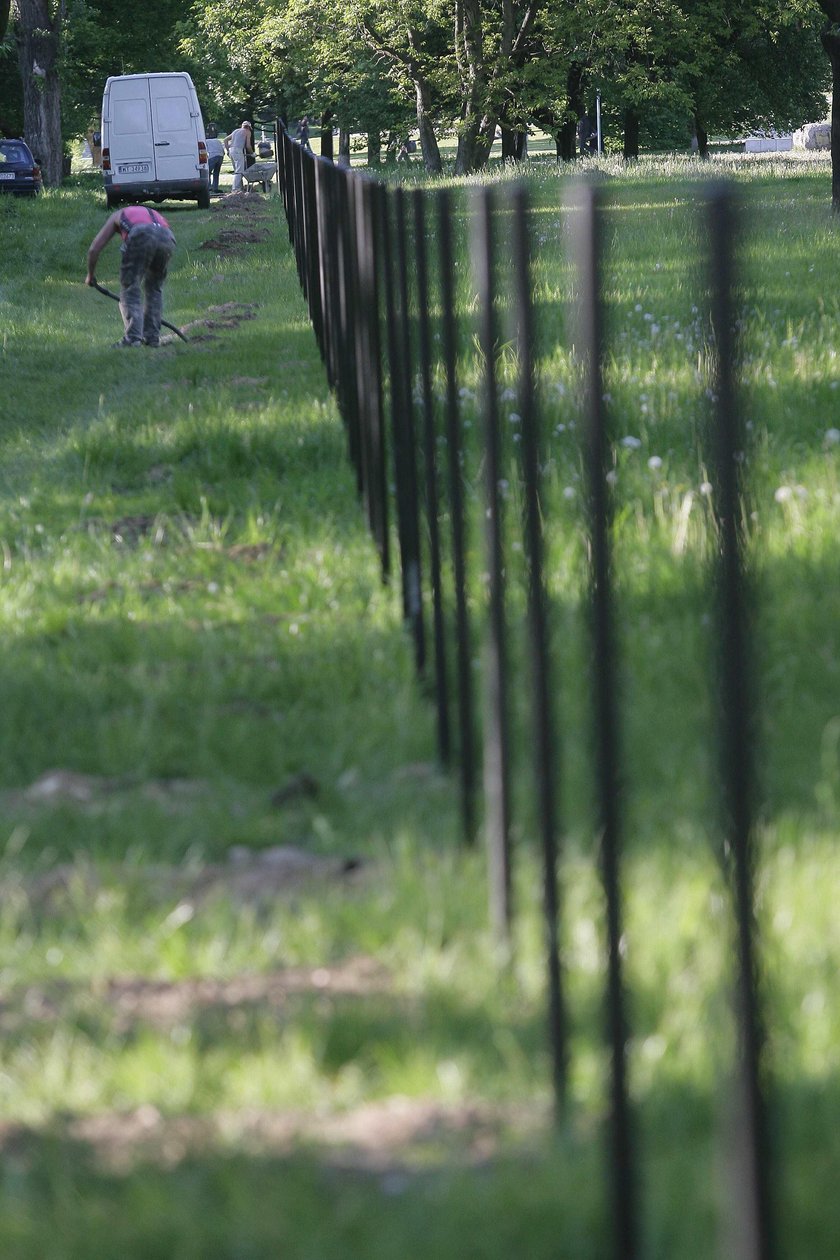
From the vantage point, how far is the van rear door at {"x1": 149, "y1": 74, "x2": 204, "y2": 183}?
3206 centimetres

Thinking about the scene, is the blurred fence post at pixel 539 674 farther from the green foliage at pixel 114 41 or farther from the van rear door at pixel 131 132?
the green foliage at pixel 114 41

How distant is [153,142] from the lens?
32219mm

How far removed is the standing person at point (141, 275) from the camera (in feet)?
44.1

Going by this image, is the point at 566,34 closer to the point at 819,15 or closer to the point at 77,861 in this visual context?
the point at 819,15

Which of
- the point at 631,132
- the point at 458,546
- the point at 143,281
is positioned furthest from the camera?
the point at 631,132

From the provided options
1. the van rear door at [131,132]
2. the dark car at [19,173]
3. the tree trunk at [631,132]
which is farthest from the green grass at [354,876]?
the tree trunk at [631,132]

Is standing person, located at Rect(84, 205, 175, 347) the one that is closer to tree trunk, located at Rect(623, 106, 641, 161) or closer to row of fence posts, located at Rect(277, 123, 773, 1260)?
row of fence posts, located at Rect(277, 123, 773, 1260)

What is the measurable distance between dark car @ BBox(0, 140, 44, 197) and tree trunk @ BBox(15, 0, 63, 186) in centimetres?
22

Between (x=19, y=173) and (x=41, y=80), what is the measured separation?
227 centimetres

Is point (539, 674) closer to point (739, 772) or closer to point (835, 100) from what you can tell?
point (739, 772)

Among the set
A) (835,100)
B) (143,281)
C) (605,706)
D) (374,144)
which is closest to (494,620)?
(605,706)

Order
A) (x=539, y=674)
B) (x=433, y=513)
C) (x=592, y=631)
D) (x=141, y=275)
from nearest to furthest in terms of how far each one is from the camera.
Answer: (x=539, y=674)
(x=592, y=631)
(x=433, y=513)
(x=141, y=275)

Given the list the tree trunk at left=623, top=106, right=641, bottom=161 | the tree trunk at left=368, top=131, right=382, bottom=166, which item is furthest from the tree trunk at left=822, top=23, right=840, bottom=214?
the tree trunk at left=368, top=131, right=382, bottom=166

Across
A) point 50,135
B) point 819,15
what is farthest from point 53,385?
point 819,15
